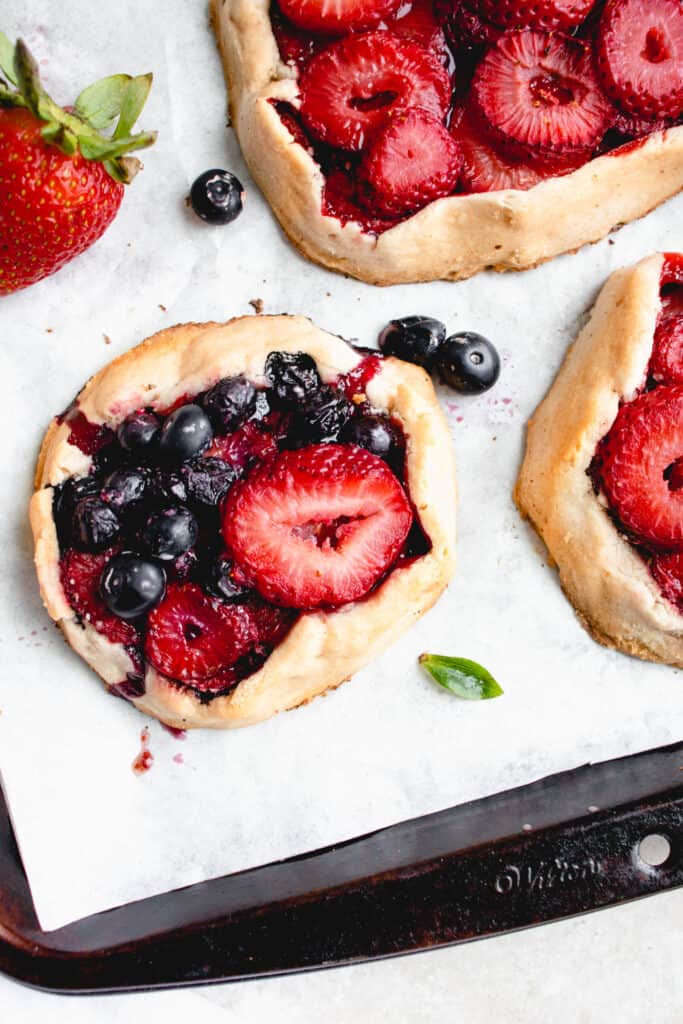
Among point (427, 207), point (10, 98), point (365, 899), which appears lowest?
point (365, 899)

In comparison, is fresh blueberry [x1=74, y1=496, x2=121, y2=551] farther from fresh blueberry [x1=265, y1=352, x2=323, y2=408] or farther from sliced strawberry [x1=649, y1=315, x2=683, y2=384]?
sliced strawberry [x1=649, y1=315, x2=683, y2=384]

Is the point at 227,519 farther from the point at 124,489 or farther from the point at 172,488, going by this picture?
the point at 124,489

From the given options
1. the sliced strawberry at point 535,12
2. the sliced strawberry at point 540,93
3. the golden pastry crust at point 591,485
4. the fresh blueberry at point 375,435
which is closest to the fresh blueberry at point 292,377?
the fresh blueberry at point 375,435

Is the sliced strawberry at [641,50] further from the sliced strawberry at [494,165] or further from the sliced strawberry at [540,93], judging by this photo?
the sliced strawberry at [494,165]

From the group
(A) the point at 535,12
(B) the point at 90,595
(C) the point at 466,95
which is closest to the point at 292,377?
A: (B) the point at 90,595

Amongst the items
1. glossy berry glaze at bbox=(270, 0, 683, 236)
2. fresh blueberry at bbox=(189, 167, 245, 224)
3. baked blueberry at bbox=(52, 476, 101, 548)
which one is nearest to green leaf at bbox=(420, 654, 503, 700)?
baked blueberry at bbox=(52, 476, 101, 548)

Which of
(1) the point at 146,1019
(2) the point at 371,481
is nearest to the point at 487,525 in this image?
(2) the point at 371,481
